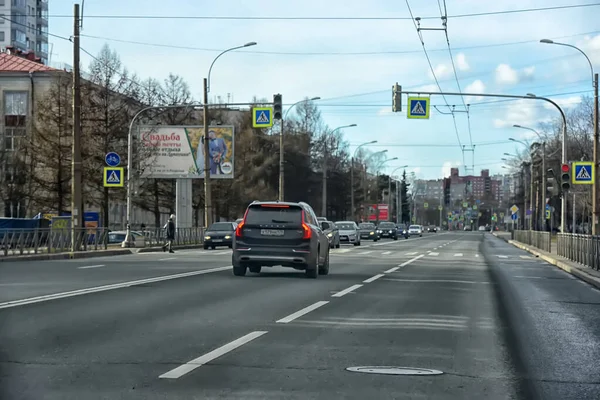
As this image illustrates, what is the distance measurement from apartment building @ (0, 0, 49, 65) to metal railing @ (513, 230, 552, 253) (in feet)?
239

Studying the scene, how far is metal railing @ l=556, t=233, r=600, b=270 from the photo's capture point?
80.4 feet

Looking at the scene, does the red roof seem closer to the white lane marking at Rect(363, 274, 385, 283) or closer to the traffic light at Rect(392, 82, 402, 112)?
the traffic light at Rect(392, 82, 402, 112)

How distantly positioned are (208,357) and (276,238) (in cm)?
1115

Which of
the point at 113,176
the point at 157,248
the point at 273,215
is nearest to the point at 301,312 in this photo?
the point at 273,215

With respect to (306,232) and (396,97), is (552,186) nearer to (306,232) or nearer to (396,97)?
(396,97)

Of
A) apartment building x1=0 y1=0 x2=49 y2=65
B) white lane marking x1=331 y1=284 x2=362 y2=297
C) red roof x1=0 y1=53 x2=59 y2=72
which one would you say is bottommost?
white lane marking x1=331 y1=284 x2=362 y2=297

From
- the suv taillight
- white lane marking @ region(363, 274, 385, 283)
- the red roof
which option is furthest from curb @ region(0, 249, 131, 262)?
the red roof

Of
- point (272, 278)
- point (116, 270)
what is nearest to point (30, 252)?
point (116, 270)

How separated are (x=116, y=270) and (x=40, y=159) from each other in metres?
31.8

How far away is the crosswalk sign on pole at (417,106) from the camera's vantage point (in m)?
33.5

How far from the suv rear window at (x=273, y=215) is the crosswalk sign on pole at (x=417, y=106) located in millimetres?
14989

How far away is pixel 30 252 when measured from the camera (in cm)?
3014

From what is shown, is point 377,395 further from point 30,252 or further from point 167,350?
point 30,252

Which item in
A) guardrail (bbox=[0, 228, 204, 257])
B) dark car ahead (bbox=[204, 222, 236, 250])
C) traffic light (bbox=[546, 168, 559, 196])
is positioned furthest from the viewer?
traffic light (bbox=[546, 168, 559, 196])
